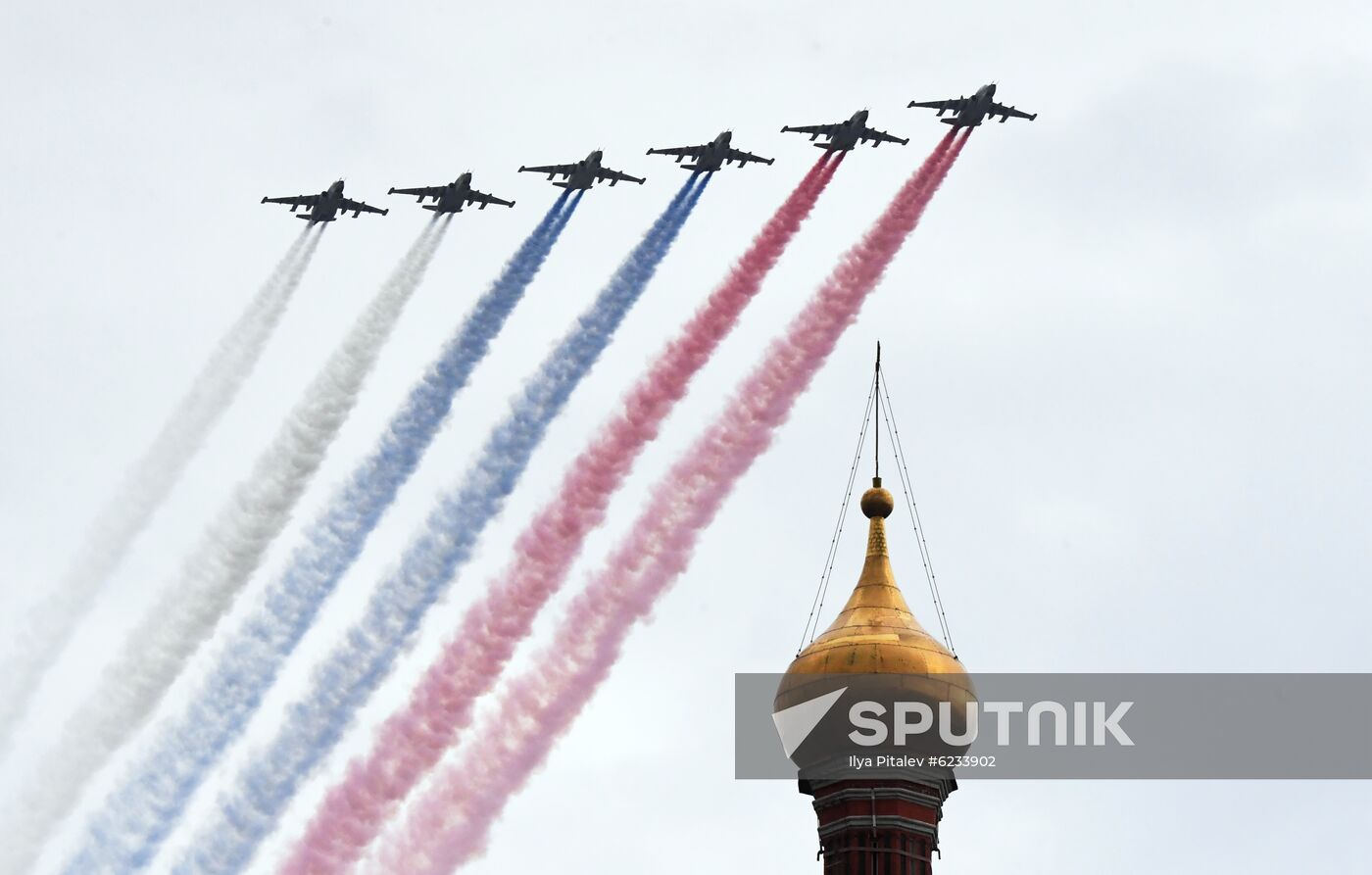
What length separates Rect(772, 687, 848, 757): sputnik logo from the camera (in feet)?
318

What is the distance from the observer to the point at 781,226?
110 metres

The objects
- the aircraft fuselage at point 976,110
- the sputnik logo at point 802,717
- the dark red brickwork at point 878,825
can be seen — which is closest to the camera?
the dark red brickwork at point 878,825

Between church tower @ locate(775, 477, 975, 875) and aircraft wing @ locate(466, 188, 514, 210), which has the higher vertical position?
aircraft wing @ locate(466, 188, 514, 210)

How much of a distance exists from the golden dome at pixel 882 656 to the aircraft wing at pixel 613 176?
72.2 ft

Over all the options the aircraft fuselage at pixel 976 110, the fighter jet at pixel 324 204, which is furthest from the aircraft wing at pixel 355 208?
the aircraft fuselage at pixel 976 110

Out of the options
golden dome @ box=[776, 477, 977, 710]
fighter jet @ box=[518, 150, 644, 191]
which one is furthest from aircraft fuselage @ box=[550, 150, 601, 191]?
golden dome @ box=[776, 477, 977, 710]

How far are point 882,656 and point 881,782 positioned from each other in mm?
3807

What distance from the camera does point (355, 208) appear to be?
389 feet

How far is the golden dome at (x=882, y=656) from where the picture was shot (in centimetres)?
9688

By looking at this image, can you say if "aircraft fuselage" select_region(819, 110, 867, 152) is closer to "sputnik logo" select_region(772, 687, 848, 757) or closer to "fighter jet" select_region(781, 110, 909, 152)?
"fighter jet" select_region(781, 110, 909, 152)

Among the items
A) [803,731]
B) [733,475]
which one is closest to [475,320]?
[733,475]

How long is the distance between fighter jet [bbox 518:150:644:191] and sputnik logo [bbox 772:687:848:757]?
996 inches

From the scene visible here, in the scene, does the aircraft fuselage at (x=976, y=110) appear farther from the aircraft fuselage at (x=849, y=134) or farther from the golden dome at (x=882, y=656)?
the golden dome at (x=882, y=656)

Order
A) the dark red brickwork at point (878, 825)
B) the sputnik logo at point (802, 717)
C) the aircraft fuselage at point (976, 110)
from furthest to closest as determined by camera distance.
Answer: the aircraft fuselage at point (976, 110) < the sputnik logo at point (802, 717) < the dark red brickwork at point (878, 825)
